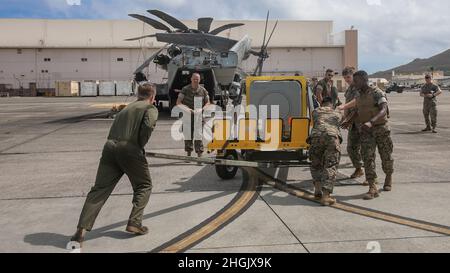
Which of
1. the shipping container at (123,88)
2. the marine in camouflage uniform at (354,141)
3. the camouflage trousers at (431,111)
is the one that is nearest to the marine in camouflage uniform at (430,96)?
the camouflage trousers at (431,111)

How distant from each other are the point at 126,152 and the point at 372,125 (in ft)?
12.5

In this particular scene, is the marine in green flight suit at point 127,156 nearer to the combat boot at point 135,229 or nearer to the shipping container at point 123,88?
the combat boot at point 135,229

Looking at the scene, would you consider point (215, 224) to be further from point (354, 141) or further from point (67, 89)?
point (67, 89)

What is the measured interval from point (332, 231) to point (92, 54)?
244 ft

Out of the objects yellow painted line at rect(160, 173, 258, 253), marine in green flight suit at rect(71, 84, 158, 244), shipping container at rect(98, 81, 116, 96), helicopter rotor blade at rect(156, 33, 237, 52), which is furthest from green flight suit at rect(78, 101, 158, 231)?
shipping container at rect(98, 81, 116, 96)

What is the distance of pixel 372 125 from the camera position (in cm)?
680

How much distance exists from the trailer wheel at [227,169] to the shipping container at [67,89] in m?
63.9

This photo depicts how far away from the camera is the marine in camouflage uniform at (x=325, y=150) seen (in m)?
6.34

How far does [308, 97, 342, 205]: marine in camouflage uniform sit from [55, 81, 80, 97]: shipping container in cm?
6579

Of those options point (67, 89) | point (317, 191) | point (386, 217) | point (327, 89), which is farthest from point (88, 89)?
point (386, 217)

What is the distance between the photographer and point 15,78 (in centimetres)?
7369

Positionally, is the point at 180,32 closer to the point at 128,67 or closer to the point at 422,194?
the point at 422,194

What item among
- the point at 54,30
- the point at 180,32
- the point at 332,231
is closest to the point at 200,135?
the point at 332,231

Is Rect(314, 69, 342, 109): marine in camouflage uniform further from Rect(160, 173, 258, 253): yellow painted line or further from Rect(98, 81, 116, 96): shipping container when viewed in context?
Rect(98, 81, 116, 96): shipping container
